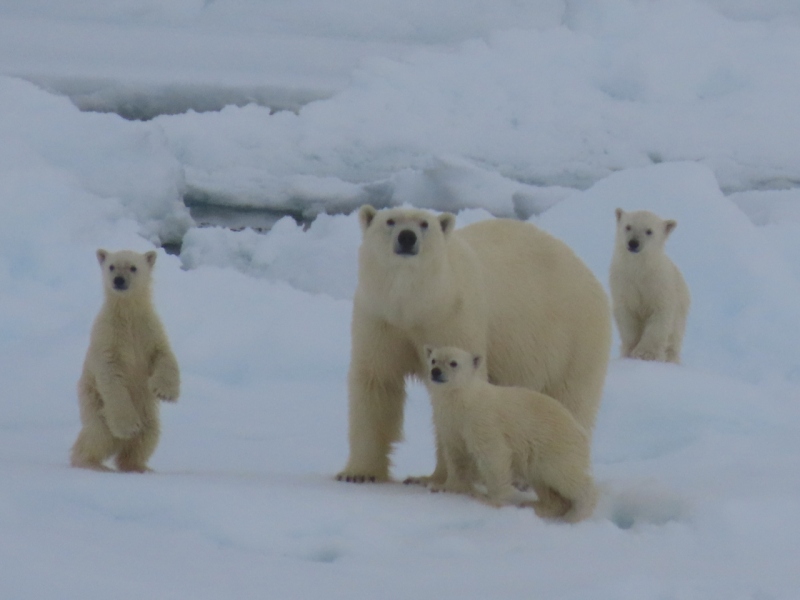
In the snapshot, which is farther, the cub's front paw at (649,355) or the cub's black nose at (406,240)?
the cub's front paw at (649,355)

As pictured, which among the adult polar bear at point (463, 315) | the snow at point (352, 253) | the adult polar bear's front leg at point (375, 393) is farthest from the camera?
the adult polar bear's front leg at point (375, 393)

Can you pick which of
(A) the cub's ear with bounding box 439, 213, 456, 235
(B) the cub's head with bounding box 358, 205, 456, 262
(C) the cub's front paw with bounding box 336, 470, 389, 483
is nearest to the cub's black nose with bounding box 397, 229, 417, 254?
(B) the cub's head with bounding box 358, 205, 456, 262

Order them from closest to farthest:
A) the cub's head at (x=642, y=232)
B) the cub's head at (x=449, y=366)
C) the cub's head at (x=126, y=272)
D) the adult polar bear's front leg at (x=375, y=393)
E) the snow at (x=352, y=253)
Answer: the snow at (x=352, y=253) < the cub's head at (x=449, y=366) < the adult polar bear's front leg at (x=375, y=393) < the cub's head at (x=126, y=272) < the cub's head at (x=642, y=232)

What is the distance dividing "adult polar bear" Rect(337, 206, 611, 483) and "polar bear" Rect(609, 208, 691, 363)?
7.89ft

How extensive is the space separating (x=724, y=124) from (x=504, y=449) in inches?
456

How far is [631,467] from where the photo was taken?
4477 millimetres

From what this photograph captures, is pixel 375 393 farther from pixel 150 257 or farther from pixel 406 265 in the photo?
pixel 150 257

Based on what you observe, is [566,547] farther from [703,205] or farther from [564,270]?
[703,205]

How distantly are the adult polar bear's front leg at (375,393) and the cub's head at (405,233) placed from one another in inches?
10.5

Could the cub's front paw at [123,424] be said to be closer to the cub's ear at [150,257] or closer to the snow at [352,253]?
the snow at [352,253]

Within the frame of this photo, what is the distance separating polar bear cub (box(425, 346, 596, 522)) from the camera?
3.29m

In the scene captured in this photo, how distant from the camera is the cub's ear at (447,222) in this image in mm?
3389

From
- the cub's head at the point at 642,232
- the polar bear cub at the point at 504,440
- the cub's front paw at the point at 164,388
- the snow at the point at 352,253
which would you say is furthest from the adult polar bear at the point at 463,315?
the cub's head at the point at 642,232

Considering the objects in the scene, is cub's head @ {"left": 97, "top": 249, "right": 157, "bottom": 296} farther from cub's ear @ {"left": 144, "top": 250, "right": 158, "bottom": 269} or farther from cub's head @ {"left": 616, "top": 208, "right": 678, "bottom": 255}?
cub's head @ {"left": 616, "top": 208, "right": 678, "bottom": 255}
